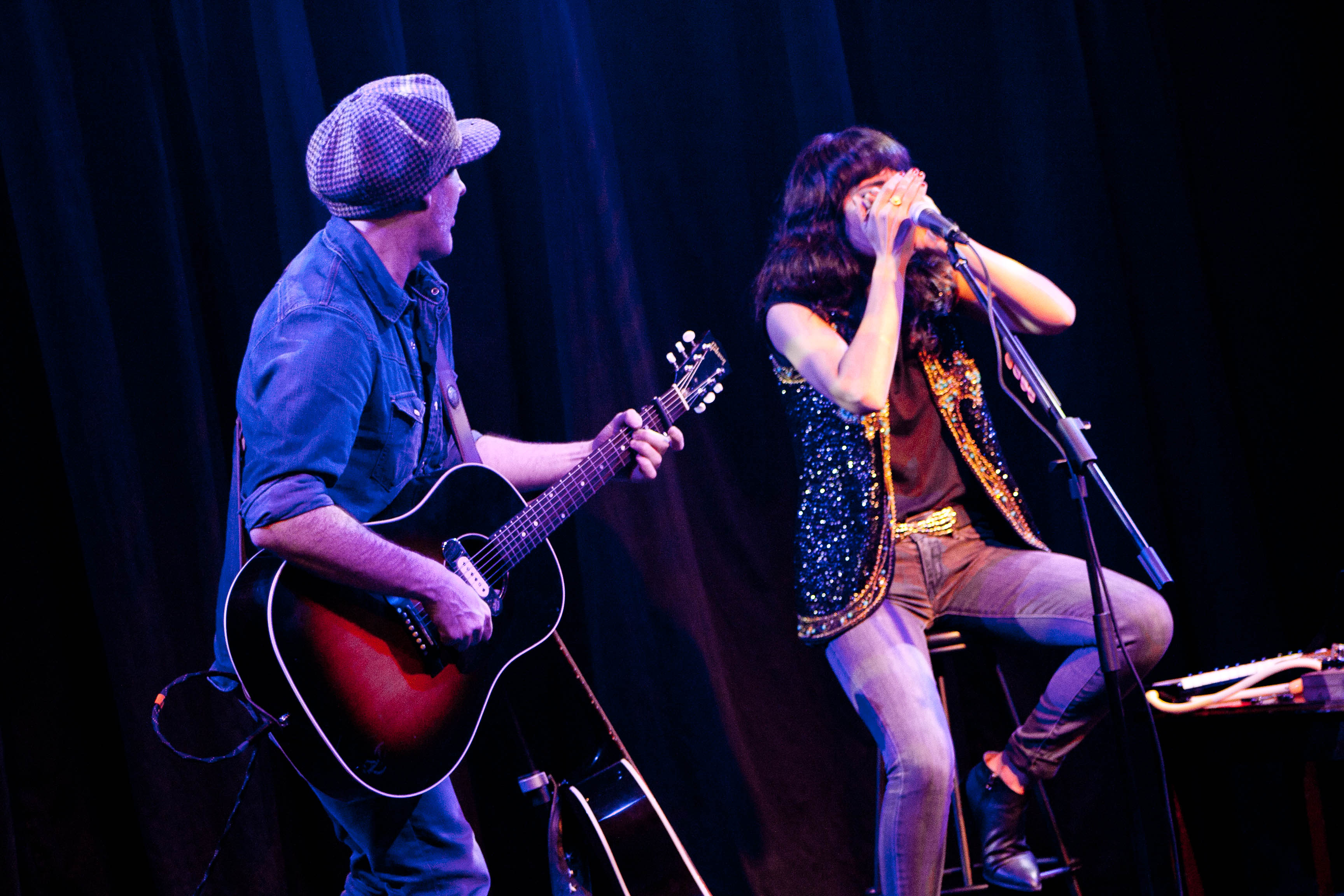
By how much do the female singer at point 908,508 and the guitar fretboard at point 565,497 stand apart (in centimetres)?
32

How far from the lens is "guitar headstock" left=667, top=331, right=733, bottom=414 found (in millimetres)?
2566

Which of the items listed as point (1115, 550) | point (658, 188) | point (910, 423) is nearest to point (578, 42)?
point (658, 188)

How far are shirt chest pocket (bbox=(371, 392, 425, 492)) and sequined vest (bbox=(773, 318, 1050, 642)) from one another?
2.91 ft

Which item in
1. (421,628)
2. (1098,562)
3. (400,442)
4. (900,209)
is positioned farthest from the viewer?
(900,209)

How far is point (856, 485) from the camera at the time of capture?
2418 millimetres

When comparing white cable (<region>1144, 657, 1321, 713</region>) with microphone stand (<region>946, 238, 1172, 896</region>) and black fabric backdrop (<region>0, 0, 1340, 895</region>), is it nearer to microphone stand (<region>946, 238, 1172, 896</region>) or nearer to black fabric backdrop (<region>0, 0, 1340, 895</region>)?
microphone stand (<region>946, 238, 1172, 896</region>)

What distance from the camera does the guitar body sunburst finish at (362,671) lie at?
6.15 ft

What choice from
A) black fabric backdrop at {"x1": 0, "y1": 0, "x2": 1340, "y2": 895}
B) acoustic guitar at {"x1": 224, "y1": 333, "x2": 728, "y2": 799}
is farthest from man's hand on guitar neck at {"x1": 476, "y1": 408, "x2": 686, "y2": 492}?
black fabric backdrop at {"x1": 0, "y1": 0, "x2": 1340, "y2": 895}

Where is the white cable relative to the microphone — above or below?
below

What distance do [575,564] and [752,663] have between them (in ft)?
1.91

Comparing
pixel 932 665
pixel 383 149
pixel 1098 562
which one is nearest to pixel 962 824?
pixel 932 665

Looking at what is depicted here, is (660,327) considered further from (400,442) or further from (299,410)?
(299,410)

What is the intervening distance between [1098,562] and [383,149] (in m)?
1.54

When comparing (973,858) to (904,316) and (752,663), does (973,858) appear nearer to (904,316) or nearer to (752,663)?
(752,663)
